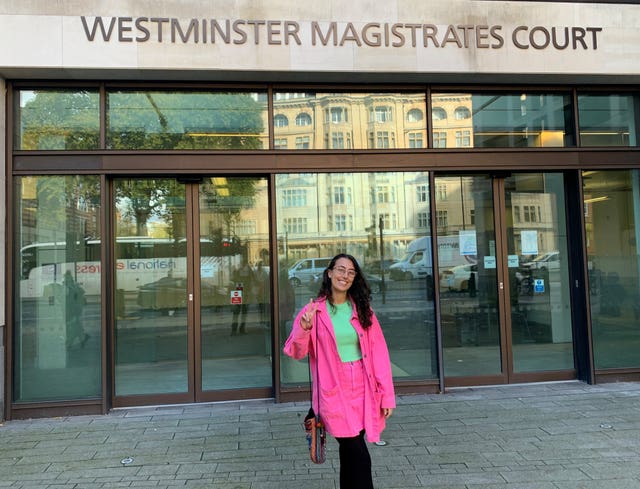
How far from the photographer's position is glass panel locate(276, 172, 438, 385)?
6570 mm

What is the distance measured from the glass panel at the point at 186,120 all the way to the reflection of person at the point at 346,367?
3.65 meters

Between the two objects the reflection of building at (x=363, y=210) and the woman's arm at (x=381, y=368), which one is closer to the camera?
the woman's arm at (x=381, y=368)

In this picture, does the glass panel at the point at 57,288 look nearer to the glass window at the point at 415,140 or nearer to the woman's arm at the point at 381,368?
the glass window at the point at 415,140

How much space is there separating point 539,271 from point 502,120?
218cm

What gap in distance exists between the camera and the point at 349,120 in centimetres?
650

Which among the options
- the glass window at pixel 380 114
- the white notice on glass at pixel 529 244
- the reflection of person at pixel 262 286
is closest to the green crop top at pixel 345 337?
the reflection of person at pixel 262 286

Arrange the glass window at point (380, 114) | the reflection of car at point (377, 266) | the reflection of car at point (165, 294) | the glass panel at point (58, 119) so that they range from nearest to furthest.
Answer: the glass panel at point (58, 119) < the reflection of car at point (165, 294) < the glass window at point (380, 114) < the reflection of car at point (377, 266)

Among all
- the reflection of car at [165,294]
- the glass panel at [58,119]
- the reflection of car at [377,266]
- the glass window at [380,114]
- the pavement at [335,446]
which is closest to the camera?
the pavement at [335,446]

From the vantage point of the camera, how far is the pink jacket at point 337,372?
3.02 m

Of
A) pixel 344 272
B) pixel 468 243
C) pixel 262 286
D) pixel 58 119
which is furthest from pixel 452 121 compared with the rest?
pixel 58 119

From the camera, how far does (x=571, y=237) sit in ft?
22.9

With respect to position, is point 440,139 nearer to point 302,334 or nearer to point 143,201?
point 143,201

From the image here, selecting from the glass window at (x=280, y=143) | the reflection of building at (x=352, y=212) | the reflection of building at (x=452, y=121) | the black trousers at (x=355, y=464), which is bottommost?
the black trousers at (x=355, y=464)

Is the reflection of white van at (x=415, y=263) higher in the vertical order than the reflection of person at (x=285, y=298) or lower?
higher
